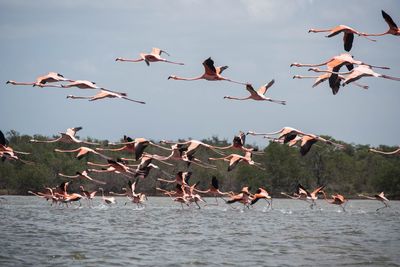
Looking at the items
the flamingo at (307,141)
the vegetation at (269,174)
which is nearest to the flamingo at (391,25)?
the flamingo at (307,141)

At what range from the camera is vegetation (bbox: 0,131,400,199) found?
263ft

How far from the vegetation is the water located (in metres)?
45.4

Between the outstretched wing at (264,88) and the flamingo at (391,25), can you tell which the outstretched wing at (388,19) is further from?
the outstretched wing at (264,88)

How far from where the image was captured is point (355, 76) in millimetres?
17375

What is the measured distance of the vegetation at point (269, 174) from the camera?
80188 millimetres

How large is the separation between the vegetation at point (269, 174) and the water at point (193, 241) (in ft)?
149

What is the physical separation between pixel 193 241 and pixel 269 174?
61.0 m

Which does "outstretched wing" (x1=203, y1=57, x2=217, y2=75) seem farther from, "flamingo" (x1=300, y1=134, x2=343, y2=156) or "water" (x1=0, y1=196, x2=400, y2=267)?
"water" (x1=0, y1=196, x2=400, y2=267)

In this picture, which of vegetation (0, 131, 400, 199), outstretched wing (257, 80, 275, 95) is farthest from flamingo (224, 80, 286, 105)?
vegetation (0, 131, 400, 199)

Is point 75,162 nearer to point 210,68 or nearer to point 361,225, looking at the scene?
point 361,225

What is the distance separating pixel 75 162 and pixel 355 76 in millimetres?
70101

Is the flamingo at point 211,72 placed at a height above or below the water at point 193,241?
above

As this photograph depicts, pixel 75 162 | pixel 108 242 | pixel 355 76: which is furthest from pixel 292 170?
pixel 355 76

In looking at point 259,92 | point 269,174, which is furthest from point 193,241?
point 269,174
